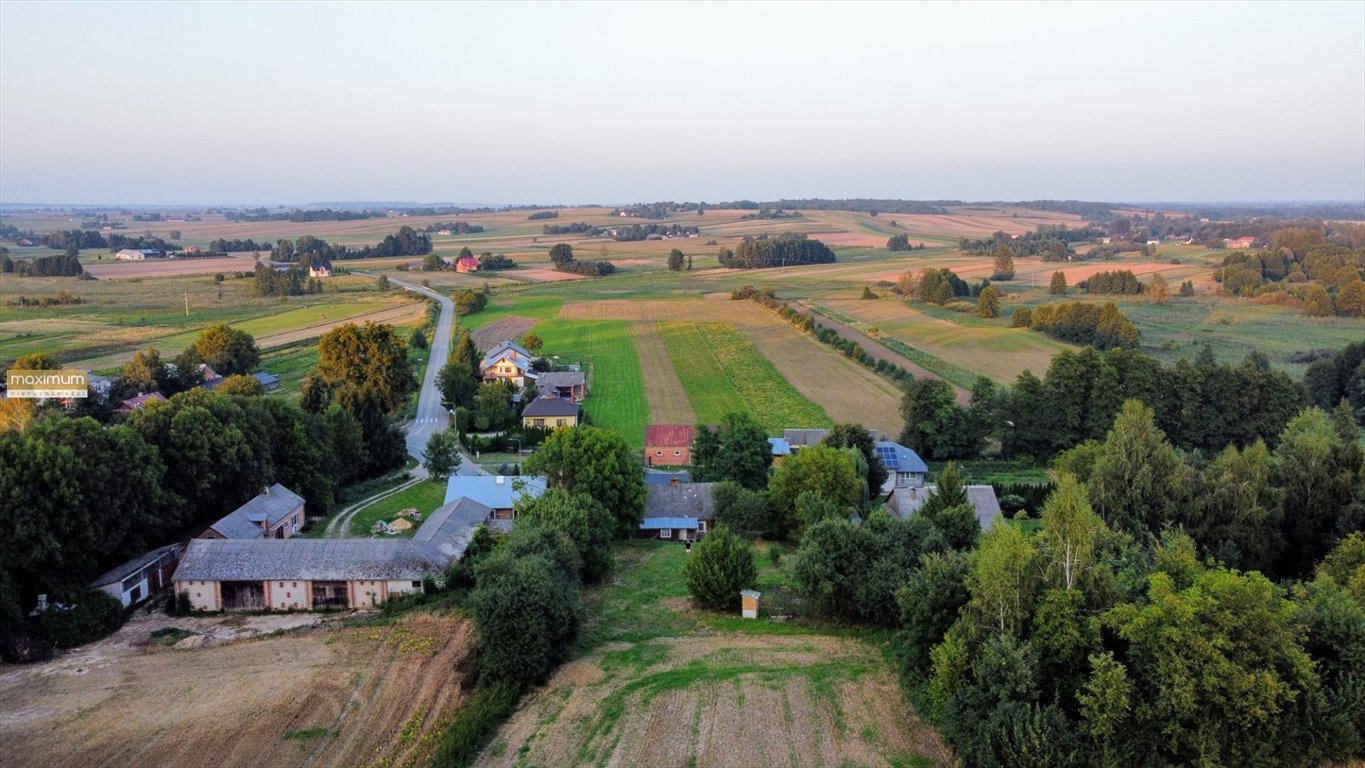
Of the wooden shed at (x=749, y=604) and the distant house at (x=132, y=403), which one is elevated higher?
the distant house at (x=132, y=403)

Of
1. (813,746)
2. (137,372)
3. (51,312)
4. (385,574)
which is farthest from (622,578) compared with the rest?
(51,312)

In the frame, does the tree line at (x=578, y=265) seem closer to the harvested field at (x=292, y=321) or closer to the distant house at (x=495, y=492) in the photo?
the harvested field at (x=292, y=321)

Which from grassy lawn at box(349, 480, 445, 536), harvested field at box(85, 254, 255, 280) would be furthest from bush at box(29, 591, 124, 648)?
harvested field at box(85, 254, 255, 280)

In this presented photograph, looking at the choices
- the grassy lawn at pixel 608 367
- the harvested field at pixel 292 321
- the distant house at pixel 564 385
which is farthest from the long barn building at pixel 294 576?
the harvested field at pixel 292 321

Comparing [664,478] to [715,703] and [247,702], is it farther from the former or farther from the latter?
[247,702]

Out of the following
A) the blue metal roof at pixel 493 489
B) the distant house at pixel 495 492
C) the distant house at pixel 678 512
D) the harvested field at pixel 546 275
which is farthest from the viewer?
the harvested field at pixel 546 275

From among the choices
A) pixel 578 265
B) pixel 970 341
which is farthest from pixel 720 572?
pixel 578 265

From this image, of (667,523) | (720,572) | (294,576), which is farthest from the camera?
(667,523)
